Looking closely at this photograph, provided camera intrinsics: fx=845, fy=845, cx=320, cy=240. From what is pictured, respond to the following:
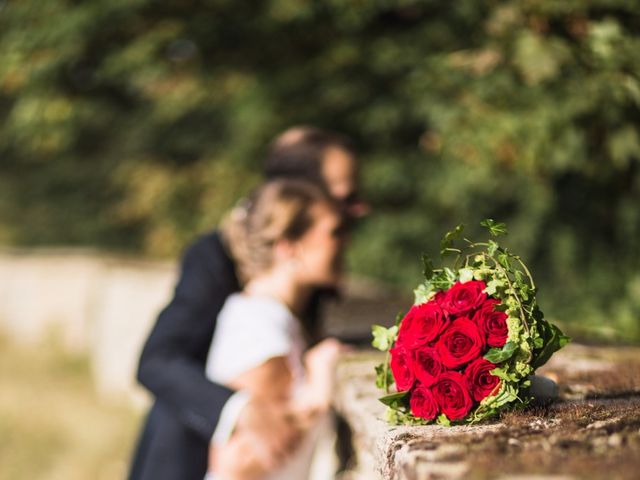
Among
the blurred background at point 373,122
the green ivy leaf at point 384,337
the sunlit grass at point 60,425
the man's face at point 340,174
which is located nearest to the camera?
the green ivy leaf at point 384,337

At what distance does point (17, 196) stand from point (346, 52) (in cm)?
1256

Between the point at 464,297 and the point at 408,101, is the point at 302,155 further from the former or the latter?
the point at 408,101

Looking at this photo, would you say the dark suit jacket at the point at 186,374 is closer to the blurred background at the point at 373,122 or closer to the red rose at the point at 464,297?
the red rose at the point at 464,297

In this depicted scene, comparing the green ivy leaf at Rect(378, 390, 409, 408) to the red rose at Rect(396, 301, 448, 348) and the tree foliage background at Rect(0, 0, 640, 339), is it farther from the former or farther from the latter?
the tree foliage background at Rect(0, 0, 640, 339)

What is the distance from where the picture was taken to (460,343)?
170cm

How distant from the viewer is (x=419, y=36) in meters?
6.62

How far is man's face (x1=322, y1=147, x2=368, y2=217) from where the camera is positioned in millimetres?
3818

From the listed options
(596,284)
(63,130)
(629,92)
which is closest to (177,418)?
(629,92)

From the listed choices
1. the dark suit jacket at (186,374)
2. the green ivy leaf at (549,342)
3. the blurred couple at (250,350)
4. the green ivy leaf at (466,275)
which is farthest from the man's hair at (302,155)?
the green ivy leaf at (549,342)

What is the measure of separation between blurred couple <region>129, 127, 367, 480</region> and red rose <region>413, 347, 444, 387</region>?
97 cm

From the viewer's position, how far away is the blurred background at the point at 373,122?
3.71 m

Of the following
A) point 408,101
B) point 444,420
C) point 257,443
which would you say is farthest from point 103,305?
point 444,420

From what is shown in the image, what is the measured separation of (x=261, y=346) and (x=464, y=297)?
3.66 feet

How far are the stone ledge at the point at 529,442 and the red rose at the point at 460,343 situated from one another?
0.14 metres
